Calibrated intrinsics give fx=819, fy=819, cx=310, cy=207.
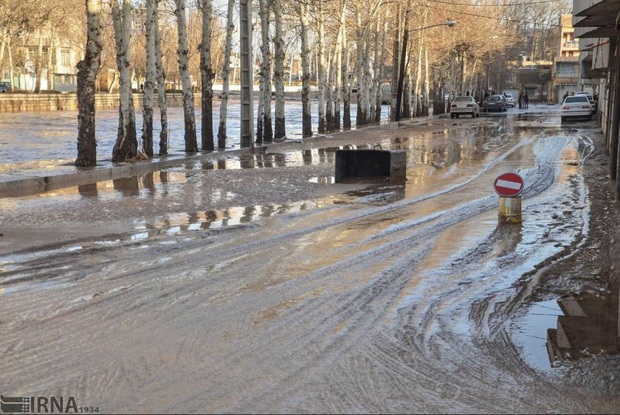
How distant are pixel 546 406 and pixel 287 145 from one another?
26128 millimetres

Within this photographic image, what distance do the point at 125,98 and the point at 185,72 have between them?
4023mm

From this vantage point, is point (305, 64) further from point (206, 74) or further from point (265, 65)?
point (206, 74)

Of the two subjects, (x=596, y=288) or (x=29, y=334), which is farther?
(x=596, y=288)

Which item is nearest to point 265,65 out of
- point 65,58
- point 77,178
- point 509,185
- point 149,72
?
point 149,72

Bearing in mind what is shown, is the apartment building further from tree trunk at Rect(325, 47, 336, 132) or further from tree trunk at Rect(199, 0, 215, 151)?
tree trunk at Rect(199, 0, 215, 151)

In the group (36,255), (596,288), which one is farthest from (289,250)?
(596,288)

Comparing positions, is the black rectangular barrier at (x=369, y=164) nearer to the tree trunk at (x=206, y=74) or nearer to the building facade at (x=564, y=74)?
the tree trunk at (x=206, y=74)

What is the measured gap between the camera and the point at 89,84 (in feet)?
66.1

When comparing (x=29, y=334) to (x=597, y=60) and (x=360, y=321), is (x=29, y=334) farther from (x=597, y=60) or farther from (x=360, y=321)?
(x=597, y=60)

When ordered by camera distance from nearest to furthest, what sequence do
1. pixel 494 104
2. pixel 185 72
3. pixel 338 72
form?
pixel 185 72 → pixel 338 72 → pixel 494 104

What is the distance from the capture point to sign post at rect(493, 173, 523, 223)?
1217cm

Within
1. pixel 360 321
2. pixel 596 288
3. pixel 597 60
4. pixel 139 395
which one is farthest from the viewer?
pixel 597 60

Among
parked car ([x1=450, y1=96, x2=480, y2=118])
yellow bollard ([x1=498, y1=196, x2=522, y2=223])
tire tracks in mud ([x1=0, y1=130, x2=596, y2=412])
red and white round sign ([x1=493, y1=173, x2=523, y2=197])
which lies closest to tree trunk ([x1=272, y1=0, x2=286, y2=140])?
red and white round sign ([x1=493, y1=173, x2=523, y2=197])

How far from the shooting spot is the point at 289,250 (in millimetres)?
10117
